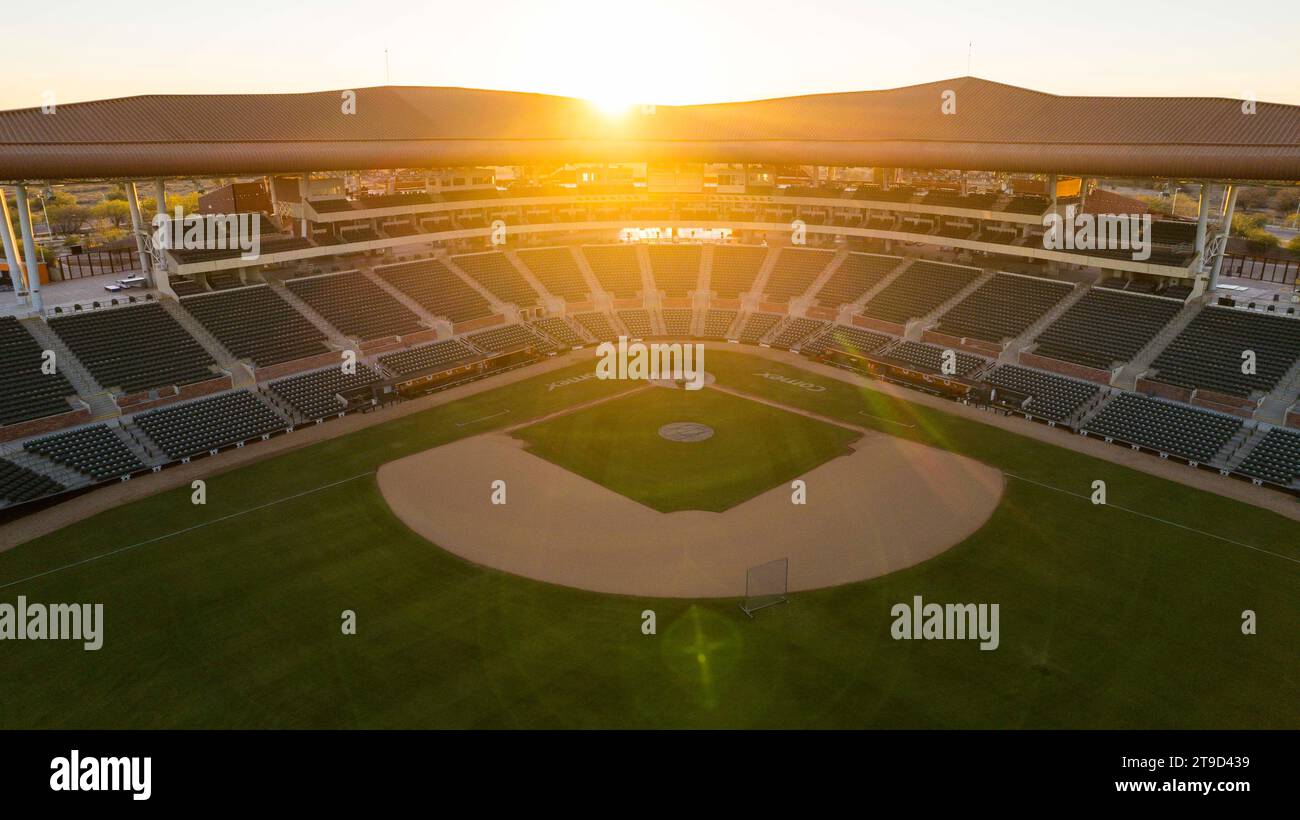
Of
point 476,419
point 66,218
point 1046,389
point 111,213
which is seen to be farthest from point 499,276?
point 111,213

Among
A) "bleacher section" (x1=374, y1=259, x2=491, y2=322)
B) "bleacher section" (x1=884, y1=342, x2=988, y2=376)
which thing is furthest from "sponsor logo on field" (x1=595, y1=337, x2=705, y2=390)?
"bleacher section" (x1=884, y1=342, x2=988, y2=376)

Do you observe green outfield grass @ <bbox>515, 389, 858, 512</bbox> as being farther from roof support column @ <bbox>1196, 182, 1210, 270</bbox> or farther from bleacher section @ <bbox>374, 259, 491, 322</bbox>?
roof support column @ <bbox>1196, 182, 1210, 270</bbox>

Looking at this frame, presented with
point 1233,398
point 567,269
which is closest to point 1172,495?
point 1233,398

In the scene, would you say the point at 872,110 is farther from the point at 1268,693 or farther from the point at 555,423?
the point at 1268,693

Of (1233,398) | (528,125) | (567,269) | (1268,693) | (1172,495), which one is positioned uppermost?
(528,125)

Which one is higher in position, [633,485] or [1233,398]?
[1233,398]

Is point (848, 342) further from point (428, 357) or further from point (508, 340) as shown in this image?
point (428, 357)
